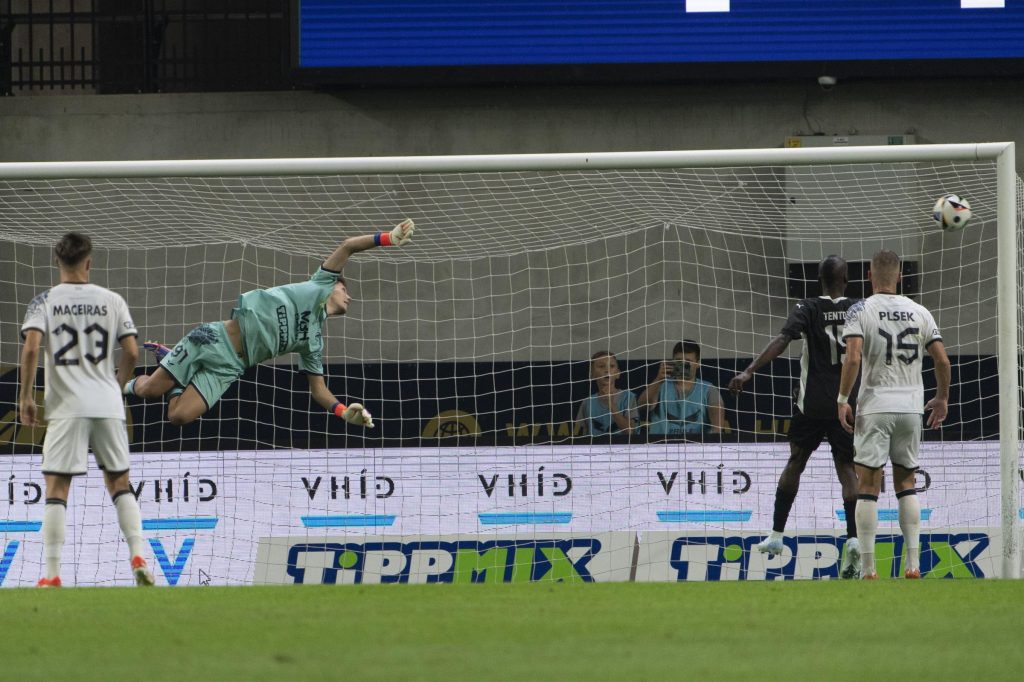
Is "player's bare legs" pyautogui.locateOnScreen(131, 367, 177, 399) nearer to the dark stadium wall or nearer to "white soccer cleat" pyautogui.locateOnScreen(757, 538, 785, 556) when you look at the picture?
"white soccer cleat" pyautogui.locateOnScreen(757, 538, 785, 556)

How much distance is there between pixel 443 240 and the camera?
45.1 feet

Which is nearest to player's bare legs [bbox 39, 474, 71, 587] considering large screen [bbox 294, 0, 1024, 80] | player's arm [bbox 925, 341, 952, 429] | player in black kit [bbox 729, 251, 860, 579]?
player in black kit [bbox 729, 251, 860, 579]

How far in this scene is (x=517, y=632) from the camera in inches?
202

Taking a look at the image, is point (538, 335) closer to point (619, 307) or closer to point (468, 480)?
point (619, 307)

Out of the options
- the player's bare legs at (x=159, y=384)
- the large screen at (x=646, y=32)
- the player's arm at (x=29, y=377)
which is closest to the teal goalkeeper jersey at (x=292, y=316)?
the player's bare legs at (x=159, y=384)

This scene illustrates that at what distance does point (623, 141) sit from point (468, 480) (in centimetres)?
522

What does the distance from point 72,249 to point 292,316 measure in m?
2.27

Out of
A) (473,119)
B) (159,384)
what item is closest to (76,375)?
(159,384)

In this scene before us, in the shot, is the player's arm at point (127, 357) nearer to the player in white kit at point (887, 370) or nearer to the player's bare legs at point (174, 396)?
the player's bare legs at point (174, 396)

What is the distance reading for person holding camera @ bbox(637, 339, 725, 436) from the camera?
10.9 meters

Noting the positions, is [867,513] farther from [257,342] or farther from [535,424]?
[257,342]

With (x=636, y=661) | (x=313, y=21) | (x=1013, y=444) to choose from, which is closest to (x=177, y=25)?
(x=313, y=21)

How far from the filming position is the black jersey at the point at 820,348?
9.18 m

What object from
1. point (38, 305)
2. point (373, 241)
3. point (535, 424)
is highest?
point (373, 241)
